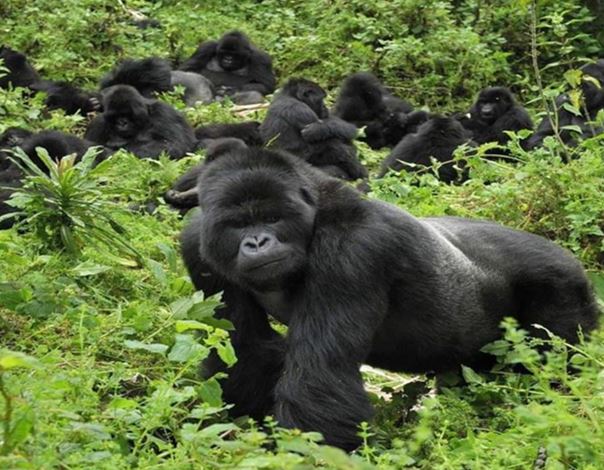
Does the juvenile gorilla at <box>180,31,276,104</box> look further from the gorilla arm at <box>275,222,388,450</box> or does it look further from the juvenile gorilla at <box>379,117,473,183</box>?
the gorilla arm at <box>275,222,388,450</box>

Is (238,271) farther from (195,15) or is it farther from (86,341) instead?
(195,15)

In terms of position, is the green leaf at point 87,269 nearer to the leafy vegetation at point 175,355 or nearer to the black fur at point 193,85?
the leafy vegetation at point 175,355

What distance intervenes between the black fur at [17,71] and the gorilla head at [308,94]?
2.43 m

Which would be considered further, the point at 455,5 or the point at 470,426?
the point at 455,5

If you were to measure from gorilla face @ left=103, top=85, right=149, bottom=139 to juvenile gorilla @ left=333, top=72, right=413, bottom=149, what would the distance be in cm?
229

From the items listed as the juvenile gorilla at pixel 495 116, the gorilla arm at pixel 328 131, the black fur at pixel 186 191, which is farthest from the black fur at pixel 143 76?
the black fur at pixel 186 191

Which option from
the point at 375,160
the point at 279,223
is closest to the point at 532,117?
the point at 375,160

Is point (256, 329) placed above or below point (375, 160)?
above

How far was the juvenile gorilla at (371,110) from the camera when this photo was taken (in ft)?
36.2

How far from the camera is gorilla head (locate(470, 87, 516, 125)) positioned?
34.3ft

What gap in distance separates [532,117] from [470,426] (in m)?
7.42

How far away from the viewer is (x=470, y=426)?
14.0ft

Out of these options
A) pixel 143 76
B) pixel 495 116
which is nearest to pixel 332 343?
pixel 495 116

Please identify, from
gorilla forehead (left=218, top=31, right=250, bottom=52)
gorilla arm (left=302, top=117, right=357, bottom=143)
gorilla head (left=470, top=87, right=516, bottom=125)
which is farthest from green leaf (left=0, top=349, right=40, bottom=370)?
gorilla forehead (left=218, top=31, right=250, bottom=52)
